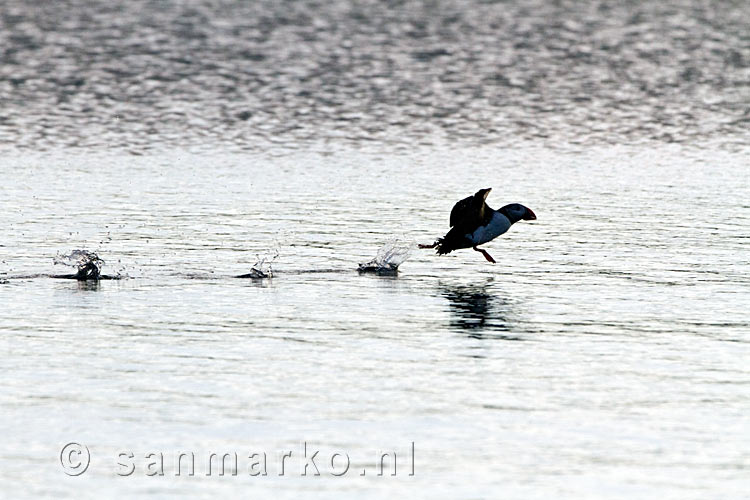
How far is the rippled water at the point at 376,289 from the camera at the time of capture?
14023 mm

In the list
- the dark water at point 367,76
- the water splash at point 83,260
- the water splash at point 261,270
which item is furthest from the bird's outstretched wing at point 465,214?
the dark water at point 367,76

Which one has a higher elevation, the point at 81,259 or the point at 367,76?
the point at 367,76

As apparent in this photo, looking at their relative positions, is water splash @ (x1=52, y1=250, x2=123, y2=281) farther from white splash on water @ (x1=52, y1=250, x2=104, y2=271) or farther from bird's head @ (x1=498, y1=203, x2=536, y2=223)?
bird's head @ (x1=498, y1=203, x2=536, y2=223)

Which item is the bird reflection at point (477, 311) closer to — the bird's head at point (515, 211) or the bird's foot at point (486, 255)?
the bird's foot at point (486, 255)

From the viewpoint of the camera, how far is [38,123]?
4238 centimetres

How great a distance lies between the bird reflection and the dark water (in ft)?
57.4

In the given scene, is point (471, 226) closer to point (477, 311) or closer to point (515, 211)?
point (515, 211)

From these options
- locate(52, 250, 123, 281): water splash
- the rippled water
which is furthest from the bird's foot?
locate(52, 250, 123, 281): water splash

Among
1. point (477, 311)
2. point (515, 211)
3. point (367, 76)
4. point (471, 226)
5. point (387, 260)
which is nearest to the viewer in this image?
point (477, 311)

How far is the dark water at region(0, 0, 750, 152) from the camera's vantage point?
136 feet

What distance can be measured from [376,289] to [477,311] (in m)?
1.83

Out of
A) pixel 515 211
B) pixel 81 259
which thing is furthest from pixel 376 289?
pixel 81 259

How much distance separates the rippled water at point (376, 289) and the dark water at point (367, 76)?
0.88 ft

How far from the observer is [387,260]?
22719 mm
